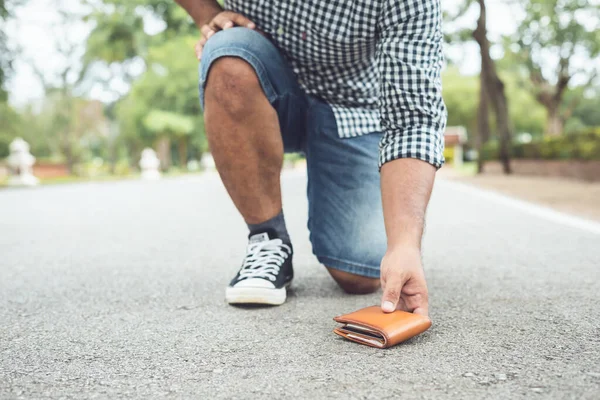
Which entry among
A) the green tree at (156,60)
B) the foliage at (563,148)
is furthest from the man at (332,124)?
the green tree at (156,60)

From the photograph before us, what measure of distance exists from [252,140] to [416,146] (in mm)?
655

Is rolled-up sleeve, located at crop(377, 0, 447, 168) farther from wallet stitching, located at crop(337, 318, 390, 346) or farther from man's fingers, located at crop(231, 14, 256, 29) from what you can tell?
man's fingers, located at crop(231, 14, 256, 29)

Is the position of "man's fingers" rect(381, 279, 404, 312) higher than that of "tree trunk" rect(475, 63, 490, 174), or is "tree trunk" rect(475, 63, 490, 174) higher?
"man's fingers" rect(381, 279, 404, 312)

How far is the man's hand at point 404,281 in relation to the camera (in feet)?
4.87

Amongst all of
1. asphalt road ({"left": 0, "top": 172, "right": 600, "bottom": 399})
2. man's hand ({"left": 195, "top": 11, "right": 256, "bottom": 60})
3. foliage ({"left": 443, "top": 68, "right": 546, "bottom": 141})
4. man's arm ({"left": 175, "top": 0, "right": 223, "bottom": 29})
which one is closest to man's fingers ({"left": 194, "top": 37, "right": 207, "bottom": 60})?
man's hand ({"left": 195, "top": 11, "right": 256, "bottom": 60})

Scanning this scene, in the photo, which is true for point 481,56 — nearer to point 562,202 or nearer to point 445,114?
point 562,202

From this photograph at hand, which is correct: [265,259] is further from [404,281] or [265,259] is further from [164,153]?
[164,153]

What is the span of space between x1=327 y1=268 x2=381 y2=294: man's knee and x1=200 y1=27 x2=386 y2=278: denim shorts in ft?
0.06

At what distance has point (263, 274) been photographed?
2.01m

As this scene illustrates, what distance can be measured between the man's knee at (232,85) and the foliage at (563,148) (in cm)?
815

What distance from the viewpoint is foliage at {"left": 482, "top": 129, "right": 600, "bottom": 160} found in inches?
359

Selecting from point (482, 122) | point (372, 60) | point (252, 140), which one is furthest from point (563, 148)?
point (252, 140)

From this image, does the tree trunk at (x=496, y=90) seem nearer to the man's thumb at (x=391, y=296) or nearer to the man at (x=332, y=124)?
the man at (x=332, y=124)

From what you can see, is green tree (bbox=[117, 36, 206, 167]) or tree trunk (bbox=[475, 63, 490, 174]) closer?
tree trunk (bbox=[475, 63, 490, 174])
